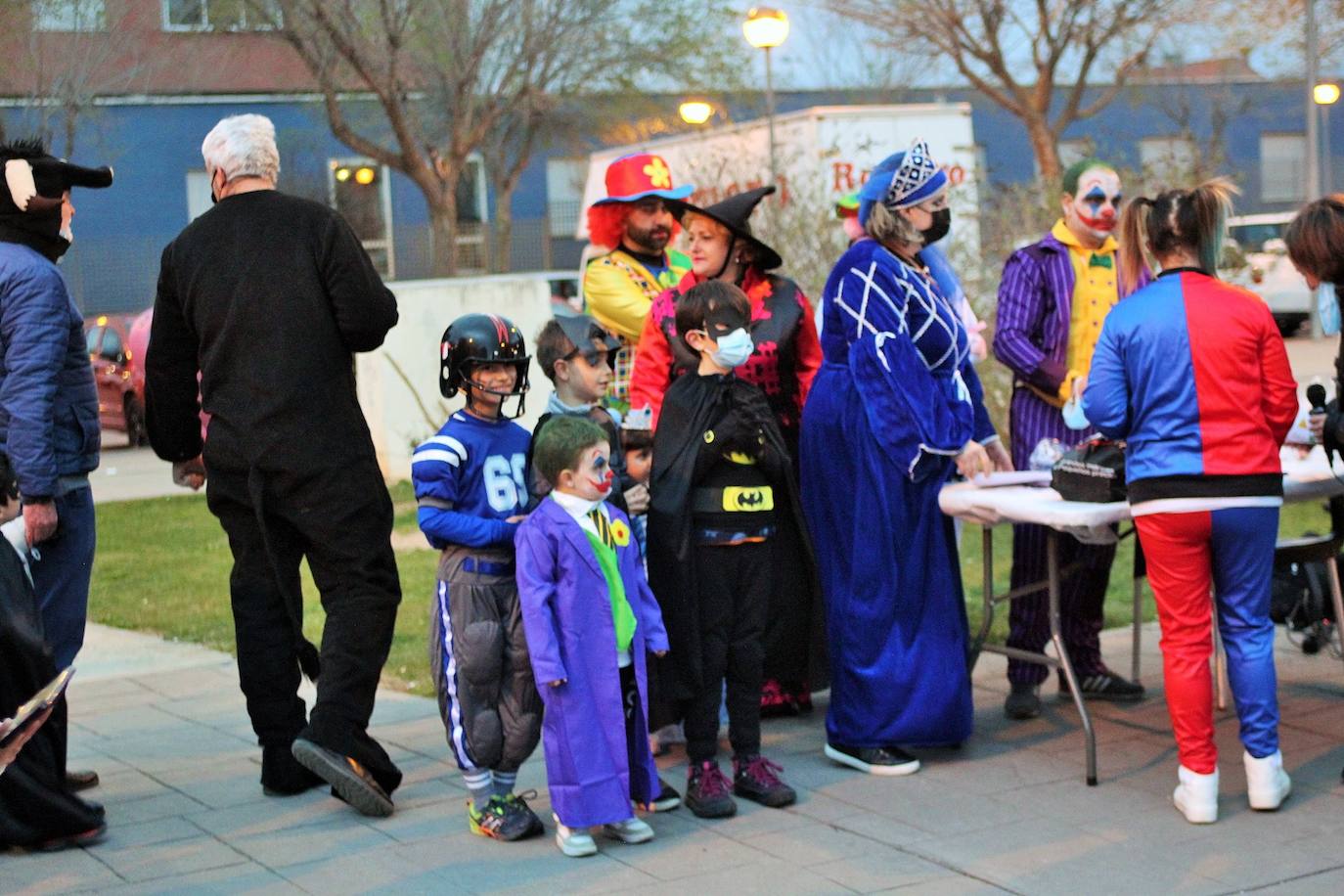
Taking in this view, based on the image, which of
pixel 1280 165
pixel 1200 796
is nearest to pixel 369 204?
pixel 1280 165

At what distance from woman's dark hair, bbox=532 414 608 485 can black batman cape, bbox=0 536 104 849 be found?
1.51 metres

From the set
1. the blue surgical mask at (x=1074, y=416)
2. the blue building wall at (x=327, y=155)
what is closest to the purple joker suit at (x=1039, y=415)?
the blue surgical mask at (x=1074, y=416)

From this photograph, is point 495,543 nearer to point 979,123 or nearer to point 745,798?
point 745,798

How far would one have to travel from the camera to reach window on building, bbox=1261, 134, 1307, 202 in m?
46.9

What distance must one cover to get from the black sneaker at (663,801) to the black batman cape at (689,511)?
0.31 m

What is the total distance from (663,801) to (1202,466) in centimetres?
191

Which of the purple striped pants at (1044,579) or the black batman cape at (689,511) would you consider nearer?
the black batman cape at (689,511)

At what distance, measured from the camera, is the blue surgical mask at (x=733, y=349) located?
5320mm

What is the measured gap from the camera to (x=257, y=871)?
4867 millimetres

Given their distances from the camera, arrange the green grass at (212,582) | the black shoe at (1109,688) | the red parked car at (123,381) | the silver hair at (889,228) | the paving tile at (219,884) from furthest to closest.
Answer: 1. the red parked car at (123,381)
2. the green grass at (212,582)
3. the black shoe at (1109,688)
4. the silver hair at (889,228)
5. the paving tile at (219,884)

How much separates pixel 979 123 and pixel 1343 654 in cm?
3890

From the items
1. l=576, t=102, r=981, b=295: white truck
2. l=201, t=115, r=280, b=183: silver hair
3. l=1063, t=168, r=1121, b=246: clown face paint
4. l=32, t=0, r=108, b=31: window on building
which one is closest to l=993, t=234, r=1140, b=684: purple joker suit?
l=1063, t=168, r=1121, b=246: clown face paint

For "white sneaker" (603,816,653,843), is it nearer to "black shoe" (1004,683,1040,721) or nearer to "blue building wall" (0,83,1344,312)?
"black shoe" (1004,683,1040,721)

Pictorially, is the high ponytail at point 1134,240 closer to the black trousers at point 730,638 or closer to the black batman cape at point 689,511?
the black batman cape at point 689,511
